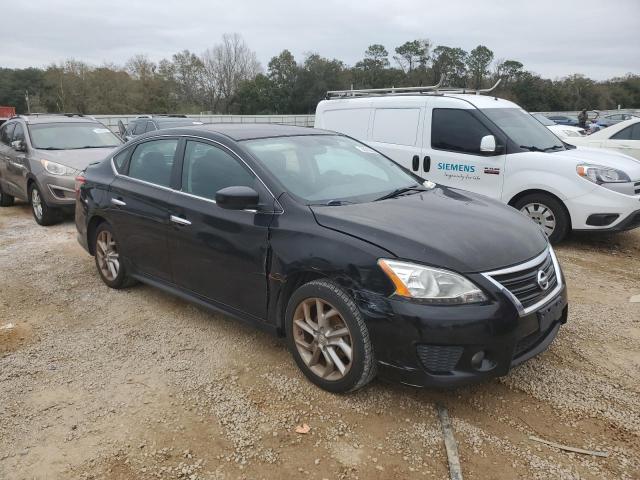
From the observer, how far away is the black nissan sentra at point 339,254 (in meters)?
2.73

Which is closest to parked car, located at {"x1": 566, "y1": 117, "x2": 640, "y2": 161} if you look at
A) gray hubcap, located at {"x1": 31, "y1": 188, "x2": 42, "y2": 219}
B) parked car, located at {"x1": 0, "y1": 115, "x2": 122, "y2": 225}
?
parked car, located at {"x1": 0, "y1": 115, "x2": 122, "y2": 225}

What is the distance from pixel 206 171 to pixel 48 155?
5.66 metres

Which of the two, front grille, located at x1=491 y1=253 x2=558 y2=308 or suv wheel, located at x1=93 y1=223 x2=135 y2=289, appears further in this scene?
suv wheel, located at x1=93 y1=223 x2=135 y2=289

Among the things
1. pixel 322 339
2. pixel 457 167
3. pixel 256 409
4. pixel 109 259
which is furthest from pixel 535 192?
pixel 109 259

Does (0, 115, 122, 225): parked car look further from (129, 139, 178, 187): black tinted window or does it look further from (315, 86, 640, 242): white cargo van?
(315, 86, 640, 242): white cargo van

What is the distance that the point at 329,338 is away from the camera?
3053mm

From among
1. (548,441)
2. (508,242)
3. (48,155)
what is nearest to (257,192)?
(508,242)

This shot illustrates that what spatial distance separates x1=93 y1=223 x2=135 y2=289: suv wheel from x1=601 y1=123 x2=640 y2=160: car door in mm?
8993

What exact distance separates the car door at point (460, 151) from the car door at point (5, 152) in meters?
7.35

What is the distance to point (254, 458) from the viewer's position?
8.57 feet

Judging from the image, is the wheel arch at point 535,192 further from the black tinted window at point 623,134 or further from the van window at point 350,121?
the black tinted window at point 623,134

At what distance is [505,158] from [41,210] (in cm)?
700

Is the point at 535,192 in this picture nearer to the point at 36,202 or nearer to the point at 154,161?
the point at 154,161

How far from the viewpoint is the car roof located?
155 inches
